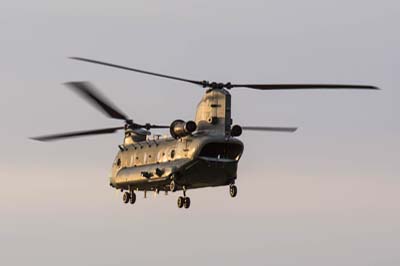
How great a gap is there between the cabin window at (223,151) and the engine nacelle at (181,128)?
191 centimetres

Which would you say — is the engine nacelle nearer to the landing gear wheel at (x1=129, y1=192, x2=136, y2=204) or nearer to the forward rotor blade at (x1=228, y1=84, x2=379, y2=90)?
the forward rotor blade at (x1=228, y1=84, x2=379, y2=90)

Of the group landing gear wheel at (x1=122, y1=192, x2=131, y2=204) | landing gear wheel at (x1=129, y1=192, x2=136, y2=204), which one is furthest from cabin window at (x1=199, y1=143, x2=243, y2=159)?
landing gear wheel at (x1=122, y1=192, x2=131, y2=204)

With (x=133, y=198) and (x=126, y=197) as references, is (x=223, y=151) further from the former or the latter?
(x=126, y=197)

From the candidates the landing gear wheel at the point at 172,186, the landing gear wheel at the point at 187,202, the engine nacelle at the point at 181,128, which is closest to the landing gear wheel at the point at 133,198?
the landing gear wheel at the point at 172,186

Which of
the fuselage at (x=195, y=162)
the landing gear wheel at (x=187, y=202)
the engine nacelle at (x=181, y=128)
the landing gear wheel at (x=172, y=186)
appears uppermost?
the engine nacelle at (x=181, y=128)

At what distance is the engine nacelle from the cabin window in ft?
6.28

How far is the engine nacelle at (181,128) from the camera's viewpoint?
276ft

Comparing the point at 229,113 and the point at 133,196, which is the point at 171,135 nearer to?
the point at 229,113

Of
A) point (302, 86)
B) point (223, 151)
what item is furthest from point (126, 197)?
point (302, 86)

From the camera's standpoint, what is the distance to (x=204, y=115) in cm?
8475

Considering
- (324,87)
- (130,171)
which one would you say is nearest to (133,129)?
(130,171)

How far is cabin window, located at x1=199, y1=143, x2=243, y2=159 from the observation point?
8344 centimetres

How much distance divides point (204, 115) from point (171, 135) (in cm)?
319

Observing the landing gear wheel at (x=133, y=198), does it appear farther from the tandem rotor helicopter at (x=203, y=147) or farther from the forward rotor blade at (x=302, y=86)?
the forward rotor blade at (x=302, y=86)
